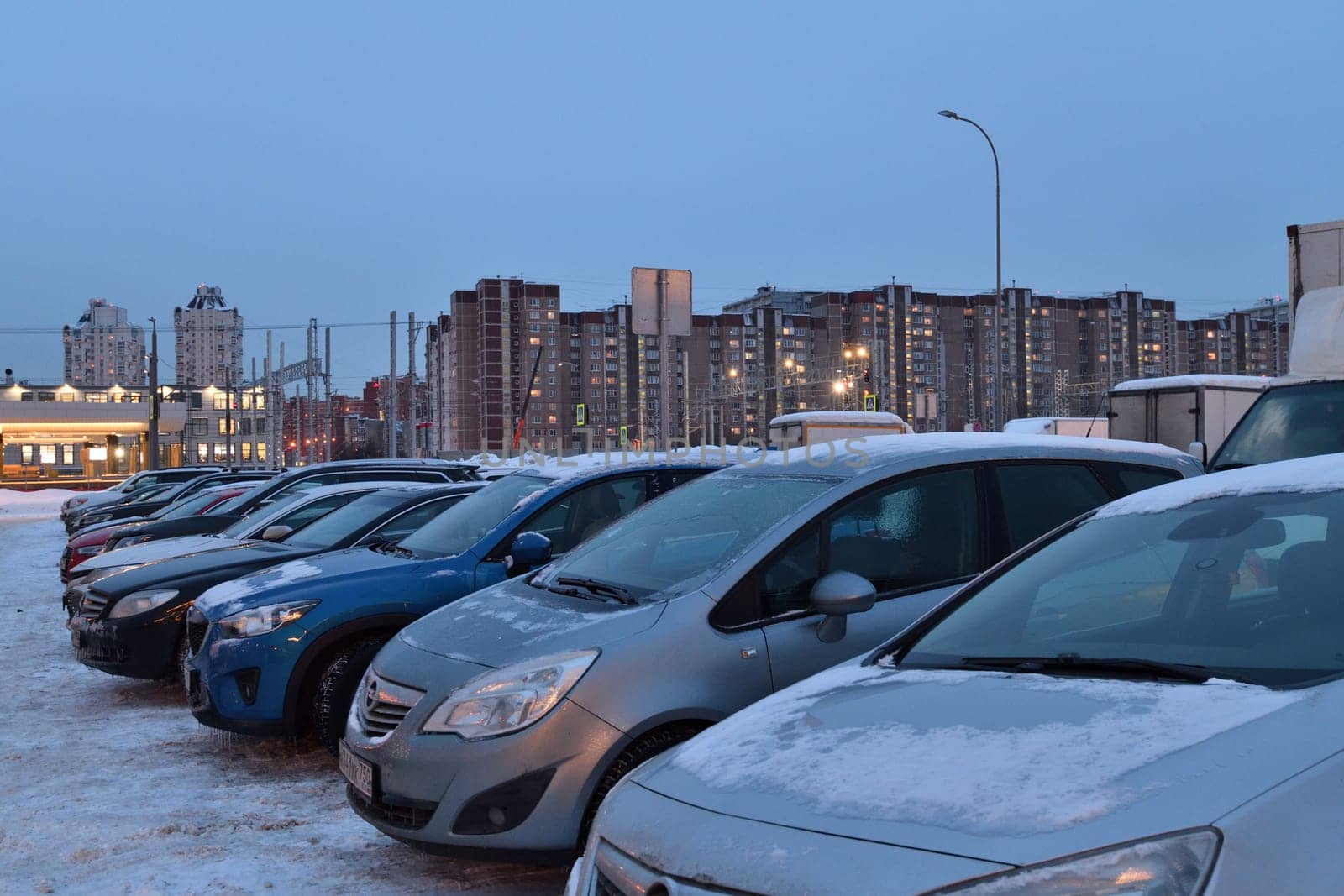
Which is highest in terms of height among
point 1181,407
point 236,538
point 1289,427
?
point 1181,407

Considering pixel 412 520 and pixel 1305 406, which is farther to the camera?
pixel 1305 406

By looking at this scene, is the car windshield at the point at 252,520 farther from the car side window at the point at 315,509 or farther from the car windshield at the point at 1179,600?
the car windshield at the point at 1179,600

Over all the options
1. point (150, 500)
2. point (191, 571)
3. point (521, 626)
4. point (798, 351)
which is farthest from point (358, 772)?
point (798, 351)

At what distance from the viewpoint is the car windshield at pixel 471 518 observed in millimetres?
7445

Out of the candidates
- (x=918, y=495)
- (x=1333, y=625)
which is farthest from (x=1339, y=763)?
(x=918, y=495)

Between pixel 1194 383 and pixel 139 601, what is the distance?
17.0 meters

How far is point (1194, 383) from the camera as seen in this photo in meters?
20.2

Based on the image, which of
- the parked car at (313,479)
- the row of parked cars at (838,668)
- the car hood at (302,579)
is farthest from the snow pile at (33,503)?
the row of parked cars at (838,668)

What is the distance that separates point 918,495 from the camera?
519cm

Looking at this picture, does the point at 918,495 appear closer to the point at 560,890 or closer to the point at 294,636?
the point at 560,890

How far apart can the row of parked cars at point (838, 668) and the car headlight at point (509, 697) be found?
0.4 inches

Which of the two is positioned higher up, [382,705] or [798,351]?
[798,351]

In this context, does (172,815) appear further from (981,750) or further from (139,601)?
A: (981,750)

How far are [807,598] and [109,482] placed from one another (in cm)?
7082
